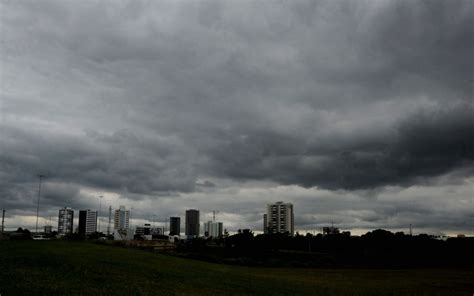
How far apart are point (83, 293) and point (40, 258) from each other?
17.5 m

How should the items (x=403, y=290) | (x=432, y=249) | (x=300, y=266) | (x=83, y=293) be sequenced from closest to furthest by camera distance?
(x=83, y=293) < (x=403, y=290) < (x=300, y=266) < (x=432, y=249)

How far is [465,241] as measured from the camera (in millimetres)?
152125

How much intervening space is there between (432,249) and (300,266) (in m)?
55.7

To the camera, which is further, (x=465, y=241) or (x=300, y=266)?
(x=465, y=241)

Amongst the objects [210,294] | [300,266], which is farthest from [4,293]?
[300,266]

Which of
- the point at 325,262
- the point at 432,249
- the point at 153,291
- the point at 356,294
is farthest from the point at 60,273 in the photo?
the point at 432,249

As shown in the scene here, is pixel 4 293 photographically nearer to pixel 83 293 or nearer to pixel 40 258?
pixel 83 293

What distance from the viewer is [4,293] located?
23828mm

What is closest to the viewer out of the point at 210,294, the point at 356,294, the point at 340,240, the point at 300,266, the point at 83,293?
the point at 83,293

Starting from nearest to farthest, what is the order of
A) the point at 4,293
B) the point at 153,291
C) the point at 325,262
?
the point at 4,293 → the point at 153,291 → the point at 325,262

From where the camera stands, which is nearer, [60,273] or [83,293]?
[83,293]

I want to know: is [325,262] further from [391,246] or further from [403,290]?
[403,290]

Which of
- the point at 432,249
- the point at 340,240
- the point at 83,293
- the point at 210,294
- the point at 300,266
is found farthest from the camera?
the point at 340,240

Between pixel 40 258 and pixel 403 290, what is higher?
pixel 40 258
